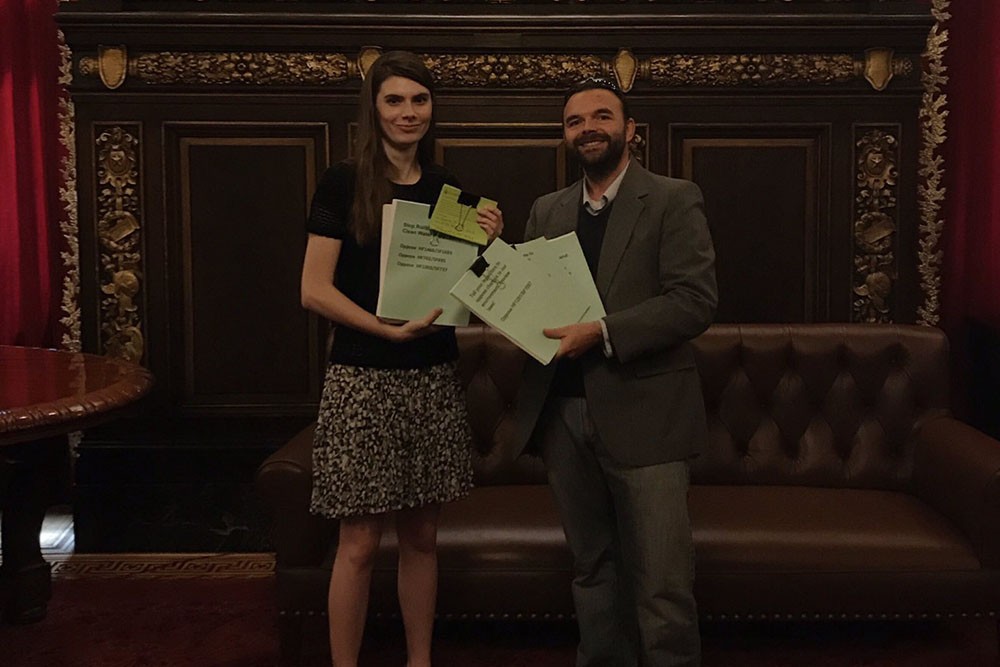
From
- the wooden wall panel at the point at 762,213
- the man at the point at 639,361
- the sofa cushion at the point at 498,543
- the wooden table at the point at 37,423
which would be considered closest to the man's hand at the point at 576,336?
the man at the point at 639,361

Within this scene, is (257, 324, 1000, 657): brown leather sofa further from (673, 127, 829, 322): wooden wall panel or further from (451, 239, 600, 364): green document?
(451, 239, 600, 364): green document

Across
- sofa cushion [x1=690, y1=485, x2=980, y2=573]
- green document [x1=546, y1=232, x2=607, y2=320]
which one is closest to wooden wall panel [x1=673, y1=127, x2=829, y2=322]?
sofa cushion [x1=690, y1=485, x2=980, y2=573]

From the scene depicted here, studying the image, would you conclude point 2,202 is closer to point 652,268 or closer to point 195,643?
point 195,643

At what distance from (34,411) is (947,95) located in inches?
128

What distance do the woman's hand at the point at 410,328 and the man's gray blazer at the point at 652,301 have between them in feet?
1.07

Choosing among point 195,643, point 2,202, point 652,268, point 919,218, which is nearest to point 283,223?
point 2,202

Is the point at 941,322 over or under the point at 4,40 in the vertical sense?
under

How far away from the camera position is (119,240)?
3.58 meters

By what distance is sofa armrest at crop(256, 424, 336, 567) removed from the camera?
2.46 meters

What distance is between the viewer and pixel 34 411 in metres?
1.93

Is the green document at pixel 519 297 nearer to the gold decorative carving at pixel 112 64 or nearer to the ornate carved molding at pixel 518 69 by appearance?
the ornate carved molding at pixel 518 69

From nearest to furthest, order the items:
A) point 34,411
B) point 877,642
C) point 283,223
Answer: point 34,411 → point 877,642 → point 283,223

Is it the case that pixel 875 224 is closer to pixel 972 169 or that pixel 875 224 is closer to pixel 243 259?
pixel 972 169

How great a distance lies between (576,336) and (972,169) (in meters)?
2.37
